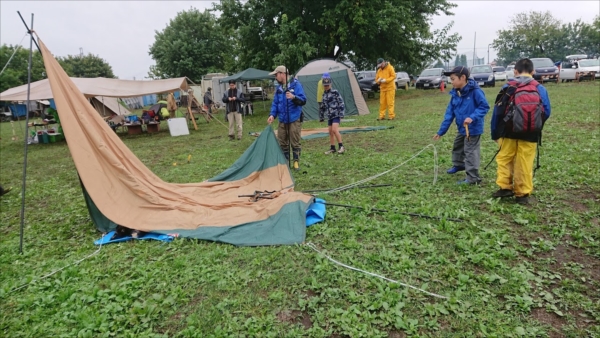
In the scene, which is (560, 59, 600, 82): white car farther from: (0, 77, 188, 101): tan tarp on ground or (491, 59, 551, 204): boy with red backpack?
(491, 59, 551, 204): boy with red backpack

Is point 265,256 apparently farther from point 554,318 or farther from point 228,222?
point 554,318

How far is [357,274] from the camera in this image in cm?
306

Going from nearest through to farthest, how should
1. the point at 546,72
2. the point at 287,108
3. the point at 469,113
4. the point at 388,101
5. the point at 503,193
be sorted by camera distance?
the point at 503,193
the point at 469,113
the point at 287,108
the point at 388,101
the point at 546,72

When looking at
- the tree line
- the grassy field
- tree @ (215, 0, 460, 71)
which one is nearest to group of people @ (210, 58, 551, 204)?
the grassy field

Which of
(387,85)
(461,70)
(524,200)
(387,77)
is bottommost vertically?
(524,200)

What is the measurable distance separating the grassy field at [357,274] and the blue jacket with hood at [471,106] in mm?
841

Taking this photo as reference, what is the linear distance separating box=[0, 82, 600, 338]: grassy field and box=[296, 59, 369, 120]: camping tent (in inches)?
340

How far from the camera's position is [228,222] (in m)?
4.24

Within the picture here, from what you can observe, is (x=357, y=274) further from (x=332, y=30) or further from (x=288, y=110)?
(x=332, y=30)

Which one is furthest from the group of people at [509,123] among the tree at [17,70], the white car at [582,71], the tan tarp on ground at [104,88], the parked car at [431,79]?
the tree at [17,70]

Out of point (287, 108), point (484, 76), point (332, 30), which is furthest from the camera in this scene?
point (484, 76)

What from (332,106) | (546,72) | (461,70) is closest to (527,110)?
(461,70)

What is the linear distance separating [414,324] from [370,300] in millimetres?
375

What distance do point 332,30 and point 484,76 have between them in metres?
11.0
